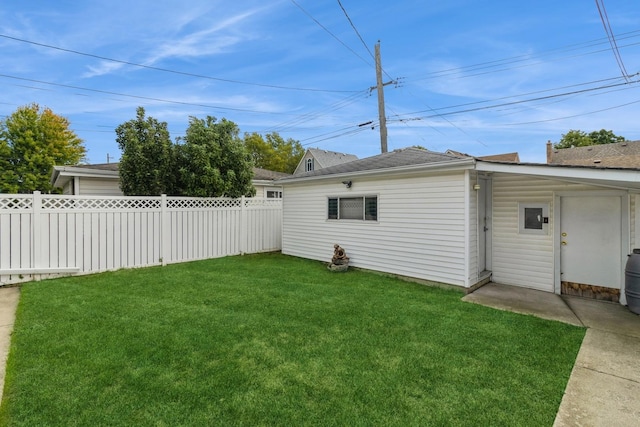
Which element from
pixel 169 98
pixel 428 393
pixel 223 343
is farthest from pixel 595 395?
pixel 169 98

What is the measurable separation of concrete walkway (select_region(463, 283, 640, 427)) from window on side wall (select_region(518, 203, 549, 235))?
119 cm

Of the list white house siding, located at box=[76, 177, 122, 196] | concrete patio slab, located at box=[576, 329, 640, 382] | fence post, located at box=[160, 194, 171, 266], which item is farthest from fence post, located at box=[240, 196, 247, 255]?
concrete patio slab, located at box=[576, 329, 640, 382]

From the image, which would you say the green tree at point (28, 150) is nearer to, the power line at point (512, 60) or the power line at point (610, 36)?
the power line at point (512, 60)

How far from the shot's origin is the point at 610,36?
8125 mm

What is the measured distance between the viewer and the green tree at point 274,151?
36.6 metres

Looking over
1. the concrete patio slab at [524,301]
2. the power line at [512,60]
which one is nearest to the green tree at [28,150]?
the power line at [512,60]

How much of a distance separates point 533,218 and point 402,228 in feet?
8.21

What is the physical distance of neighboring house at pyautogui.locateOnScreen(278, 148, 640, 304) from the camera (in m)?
5.19

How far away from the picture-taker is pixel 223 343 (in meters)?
3.49

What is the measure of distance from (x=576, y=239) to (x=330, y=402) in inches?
223

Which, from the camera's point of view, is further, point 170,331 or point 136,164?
point 136,164

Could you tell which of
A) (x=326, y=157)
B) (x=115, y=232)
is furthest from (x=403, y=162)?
(x=326, y=157)

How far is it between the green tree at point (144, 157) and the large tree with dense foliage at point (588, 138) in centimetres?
3985

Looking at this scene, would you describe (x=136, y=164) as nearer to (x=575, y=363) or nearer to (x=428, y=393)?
(x=428, y=393)
